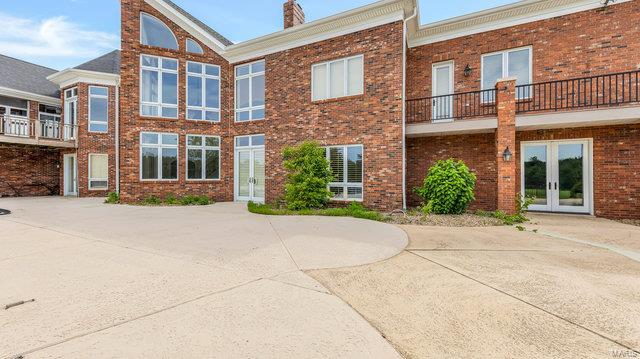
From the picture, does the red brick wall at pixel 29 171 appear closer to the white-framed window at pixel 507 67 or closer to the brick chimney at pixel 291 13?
the brick chimney at pixel 291 13

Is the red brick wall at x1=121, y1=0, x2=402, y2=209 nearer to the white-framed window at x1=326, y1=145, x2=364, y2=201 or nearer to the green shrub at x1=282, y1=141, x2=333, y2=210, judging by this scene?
the white-framed window at x1=326, y1=145, x2=364, y2=201

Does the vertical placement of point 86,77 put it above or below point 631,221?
above

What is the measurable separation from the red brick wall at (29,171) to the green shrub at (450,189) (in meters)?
22.2

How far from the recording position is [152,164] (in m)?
13.3

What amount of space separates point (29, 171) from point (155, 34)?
40.9 feet

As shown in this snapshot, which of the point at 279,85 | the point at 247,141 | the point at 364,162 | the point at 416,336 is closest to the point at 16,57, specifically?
the point at 247,141

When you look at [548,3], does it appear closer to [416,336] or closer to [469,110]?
[469,110]

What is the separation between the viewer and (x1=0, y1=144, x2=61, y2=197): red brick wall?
16.8 metres

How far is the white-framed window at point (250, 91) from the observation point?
1342 centimetres

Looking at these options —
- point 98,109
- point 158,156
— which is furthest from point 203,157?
point 98,109

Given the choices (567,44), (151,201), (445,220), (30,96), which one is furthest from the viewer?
(30,96)

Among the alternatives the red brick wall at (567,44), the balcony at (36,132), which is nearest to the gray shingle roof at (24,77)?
the balcony at (36,132)

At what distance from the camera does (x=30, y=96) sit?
57.4 ft

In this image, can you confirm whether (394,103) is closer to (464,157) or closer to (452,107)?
(452,107)
